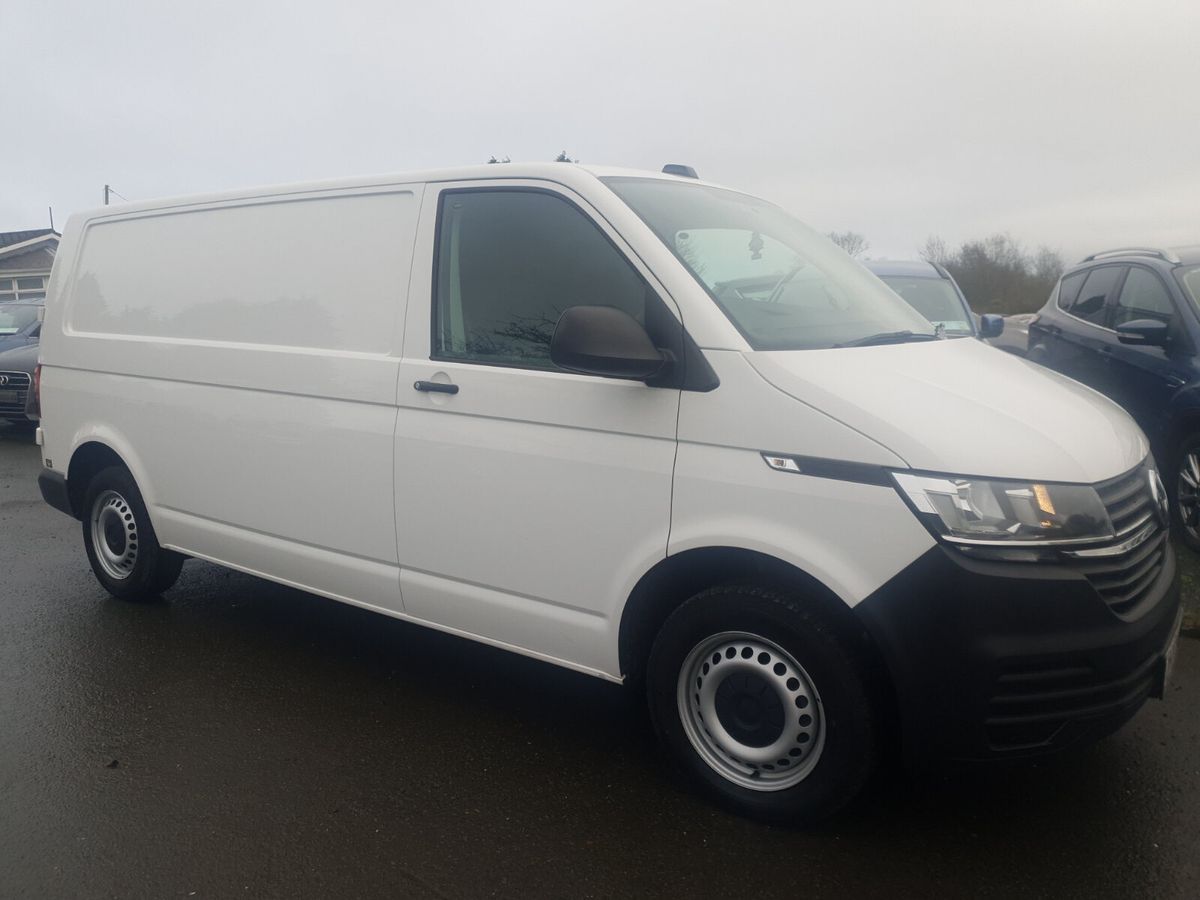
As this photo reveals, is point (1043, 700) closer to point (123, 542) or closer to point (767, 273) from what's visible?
point (767, 273)

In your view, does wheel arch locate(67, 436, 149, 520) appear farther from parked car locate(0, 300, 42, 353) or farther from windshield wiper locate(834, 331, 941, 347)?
parked car locate(0, 300, 42, 353)

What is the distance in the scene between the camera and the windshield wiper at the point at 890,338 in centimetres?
339

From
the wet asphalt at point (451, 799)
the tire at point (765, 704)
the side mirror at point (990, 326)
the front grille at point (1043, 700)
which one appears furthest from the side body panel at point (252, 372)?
the side mirror at point (990, 326)

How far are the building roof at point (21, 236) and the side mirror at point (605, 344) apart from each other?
47719mm

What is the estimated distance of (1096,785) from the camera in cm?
339

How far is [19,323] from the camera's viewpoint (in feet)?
47.3

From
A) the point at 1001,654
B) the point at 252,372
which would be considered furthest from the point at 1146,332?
the point at 252,372

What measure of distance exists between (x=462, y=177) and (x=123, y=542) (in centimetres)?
298

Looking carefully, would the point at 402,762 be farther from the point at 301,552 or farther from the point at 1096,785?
the point at 1096,785

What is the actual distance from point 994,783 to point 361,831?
2151 mm

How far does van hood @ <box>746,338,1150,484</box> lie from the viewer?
2.74m

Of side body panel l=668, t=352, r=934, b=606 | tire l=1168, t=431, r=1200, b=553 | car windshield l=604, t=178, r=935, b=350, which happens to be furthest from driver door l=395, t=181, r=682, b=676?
tire l=1168, t=431, r=1200, b=553

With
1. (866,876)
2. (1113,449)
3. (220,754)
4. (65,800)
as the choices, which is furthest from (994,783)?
(65,800)

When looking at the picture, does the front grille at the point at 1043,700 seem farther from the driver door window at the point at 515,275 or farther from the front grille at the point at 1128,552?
the driver door window at the point at 515,275
